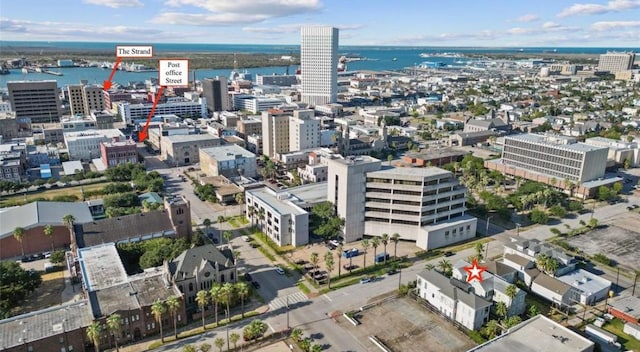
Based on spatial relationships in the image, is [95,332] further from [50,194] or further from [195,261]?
[50,194]

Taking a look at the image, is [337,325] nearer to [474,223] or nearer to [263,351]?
[263,351]

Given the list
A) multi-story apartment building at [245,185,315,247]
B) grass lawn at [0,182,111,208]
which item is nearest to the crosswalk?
multi-story apartment building at [245,185,315,247]

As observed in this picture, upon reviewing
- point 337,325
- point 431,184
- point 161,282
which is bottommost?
point 337,325

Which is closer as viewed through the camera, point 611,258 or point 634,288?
point 634,288

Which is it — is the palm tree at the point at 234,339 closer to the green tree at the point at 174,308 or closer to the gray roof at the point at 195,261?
the green tree at the point at 174,308

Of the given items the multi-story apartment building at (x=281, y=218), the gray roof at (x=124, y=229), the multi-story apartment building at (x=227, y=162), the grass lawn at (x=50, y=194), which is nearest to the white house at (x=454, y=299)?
the multi-story apartment building at (x=281, y=218)

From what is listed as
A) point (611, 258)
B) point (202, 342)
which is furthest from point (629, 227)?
point (202, 342)

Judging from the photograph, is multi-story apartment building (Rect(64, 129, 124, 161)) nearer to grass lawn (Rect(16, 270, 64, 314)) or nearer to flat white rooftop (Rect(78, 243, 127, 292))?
grass lawn (Rect(16, 270, 64, 314))
